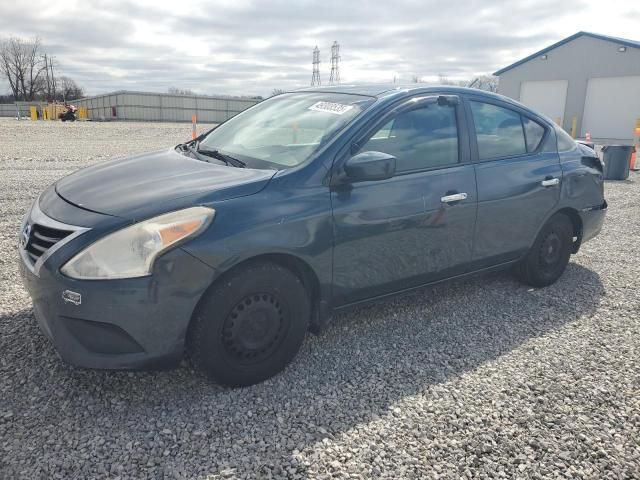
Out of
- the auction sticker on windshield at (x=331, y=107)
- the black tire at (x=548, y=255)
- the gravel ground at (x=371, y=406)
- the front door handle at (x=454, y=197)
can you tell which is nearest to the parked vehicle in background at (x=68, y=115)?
the gravel ground at (x=371, y=406)

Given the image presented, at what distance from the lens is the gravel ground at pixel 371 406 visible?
2.30m

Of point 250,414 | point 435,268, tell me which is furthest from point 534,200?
point 250,414

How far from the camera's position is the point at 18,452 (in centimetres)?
228

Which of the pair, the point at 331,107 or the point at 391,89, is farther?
the point at 391,89

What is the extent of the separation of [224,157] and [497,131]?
2.13 meters

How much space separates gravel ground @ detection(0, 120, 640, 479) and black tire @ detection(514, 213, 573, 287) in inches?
18.6

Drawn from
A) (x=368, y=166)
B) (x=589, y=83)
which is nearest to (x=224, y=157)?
(x=368, y=166)

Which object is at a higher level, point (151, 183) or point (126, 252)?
point (151, 183)

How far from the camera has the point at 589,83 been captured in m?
24.8

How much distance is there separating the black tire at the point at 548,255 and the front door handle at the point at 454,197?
43.9 inches

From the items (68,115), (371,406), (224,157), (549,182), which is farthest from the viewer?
(68,115)

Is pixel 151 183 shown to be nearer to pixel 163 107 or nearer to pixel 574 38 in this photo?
pixel 574 38

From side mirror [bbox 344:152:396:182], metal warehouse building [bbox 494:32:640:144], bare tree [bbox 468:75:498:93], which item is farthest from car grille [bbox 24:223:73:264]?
bare tree [bbox 468:75:498:93]

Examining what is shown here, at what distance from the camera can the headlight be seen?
2.38 metres
